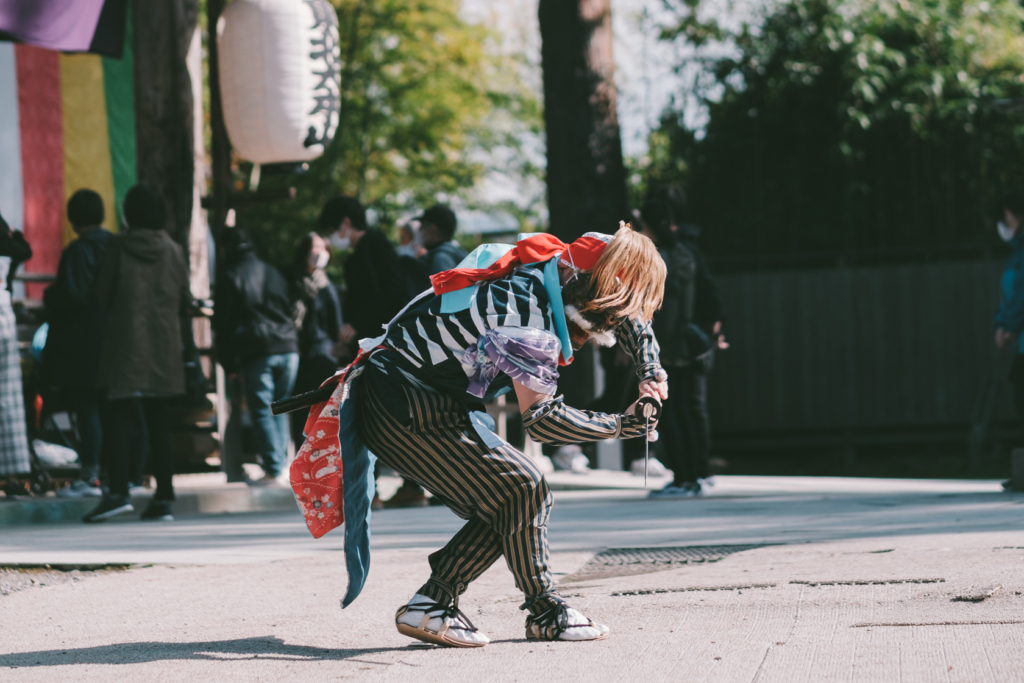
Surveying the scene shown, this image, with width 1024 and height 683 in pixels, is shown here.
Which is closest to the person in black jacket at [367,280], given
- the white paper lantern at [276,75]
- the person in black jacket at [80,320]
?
the person in black jacket at [80,320]

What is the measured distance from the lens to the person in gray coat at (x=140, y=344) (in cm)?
605

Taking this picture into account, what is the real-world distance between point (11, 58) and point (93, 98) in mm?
641

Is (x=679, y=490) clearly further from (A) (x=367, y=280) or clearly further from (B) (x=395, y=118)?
(B) (x=395, y=118)

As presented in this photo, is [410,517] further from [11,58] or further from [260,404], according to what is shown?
[11,58]

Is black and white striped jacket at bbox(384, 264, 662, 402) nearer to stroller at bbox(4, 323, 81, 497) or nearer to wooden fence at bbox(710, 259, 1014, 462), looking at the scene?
stroller at bbox(4, 323, 81, 497)

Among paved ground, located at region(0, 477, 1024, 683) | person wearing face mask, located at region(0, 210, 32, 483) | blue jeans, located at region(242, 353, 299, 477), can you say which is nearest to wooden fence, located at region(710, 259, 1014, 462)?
paved ground, located at region(0, 477, 1024, 683)

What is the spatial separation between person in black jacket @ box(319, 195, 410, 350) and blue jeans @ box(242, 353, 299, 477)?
2.13 ft

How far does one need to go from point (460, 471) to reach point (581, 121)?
627cm

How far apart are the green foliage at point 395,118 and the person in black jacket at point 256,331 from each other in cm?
965

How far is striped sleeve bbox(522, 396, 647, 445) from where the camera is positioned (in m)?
3.05

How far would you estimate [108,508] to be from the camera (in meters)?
6.10

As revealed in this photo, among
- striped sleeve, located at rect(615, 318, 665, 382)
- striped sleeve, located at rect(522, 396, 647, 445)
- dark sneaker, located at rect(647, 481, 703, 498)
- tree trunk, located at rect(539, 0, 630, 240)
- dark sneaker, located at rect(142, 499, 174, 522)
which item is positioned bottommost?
dark sneaker, located at rect(647, 481, 703, 498)

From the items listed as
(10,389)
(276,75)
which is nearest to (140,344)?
(10,389)

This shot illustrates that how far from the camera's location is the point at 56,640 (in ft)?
11.6
